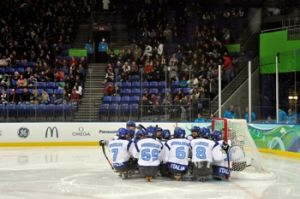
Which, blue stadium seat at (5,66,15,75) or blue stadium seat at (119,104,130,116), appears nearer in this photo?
blue stadium seat at (119,104,130,116)

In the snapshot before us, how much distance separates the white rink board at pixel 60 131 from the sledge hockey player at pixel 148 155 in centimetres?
761

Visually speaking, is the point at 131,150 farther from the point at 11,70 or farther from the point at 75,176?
the point at 11,70

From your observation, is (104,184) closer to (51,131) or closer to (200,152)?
(200,152)

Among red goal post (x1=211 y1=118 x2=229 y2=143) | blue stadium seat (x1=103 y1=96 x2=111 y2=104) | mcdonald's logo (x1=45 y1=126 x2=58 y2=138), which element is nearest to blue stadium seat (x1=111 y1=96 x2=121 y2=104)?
blue stadium seat (x1=103 y1=96 x2=111 y2=104)

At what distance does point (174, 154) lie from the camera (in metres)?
10.4

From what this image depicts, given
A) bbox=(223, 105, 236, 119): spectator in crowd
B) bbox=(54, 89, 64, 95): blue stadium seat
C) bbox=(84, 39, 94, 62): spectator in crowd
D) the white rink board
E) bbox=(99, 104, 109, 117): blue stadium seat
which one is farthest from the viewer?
bbox=(84, 39, 94, 62): spectator in crowd

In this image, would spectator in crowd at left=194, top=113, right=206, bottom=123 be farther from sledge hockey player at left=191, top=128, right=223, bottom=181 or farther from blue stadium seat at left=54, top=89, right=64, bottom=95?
sledge hockey player at left=191, top=128, right=223, bottom=181

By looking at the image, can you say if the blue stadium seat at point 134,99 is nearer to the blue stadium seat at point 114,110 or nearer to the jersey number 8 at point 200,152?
the blue stadium seat at point 114,110

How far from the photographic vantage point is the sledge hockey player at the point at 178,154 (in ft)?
33.9

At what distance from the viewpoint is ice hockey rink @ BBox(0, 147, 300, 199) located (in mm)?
8922

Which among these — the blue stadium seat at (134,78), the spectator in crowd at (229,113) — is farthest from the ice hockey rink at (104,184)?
the blue stadium seat at (134,78)

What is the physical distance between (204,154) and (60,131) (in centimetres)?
931

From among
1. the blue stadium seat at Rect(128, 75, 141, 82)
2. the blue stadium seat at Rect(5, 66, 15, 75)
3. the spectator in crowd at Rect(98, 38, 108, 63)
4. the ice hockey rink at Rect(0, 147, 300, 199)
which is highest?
the spectator in crowd at Rect(98, 38, 108, 63)

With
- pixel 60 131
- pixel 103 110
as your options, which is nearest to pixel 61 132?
pixel 60 131
